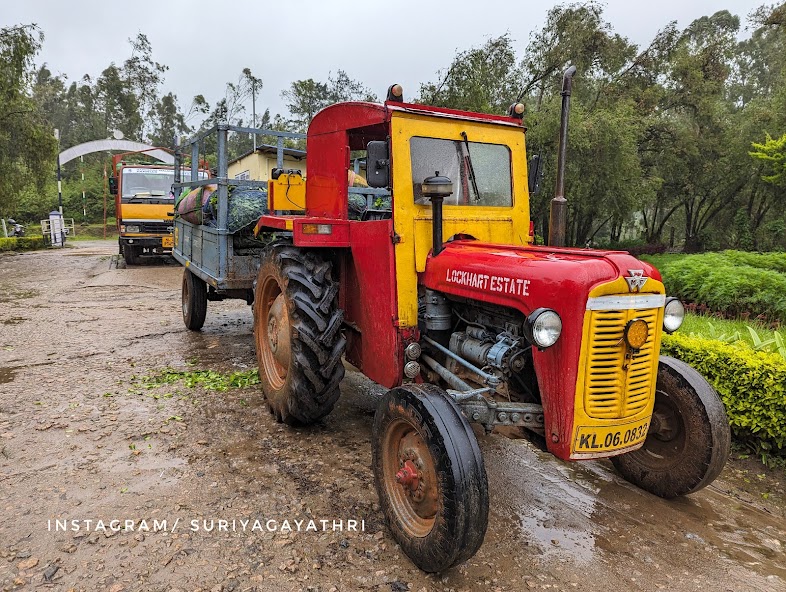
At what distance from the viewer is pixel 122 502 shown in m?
3.22

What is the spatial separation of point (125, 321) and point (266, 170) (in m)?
10.0

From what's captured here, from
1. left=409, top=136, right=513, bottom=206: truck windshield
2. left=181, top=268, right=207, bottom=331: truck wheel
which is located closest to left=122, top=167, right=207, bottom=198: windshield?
left=181, top=268, right=207, bottom=331: truck wheel

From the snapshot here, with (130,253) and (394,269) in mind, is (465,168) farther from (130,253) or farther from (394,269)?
(130,253)

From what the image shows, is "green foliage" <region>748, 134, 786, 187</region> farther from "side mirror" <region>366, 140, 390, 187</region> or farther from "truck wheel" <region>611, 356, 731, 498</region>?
"side mirror" <region>366, 140, 390, 187</region>

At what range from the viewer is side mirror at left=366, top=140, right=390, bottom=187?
3.36m

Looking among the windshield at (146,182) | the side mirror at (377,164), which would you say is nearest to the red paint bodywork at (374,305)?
the side mirror at (377,164)

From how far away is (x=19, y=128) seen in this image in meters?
16.1

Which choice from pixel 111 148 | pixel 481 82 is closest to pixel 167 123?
pixel 111 148

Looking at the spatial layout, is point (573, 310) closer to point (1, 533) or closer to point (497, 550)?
point (497, 550)

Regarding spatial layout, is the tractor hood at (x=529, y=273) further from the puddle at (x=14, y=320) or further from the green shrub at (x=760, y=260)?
the green shrub at (x=760, y=260)

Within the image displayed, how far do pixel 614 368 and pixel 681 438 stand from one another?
107cm

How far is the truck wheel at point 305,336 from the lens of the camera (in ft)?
12.6

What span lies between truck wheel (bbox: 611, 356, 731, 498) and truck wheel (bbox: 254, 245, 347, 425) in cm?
215

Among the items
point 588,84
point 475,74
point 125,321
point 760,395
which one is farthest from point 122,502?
point 588,84
